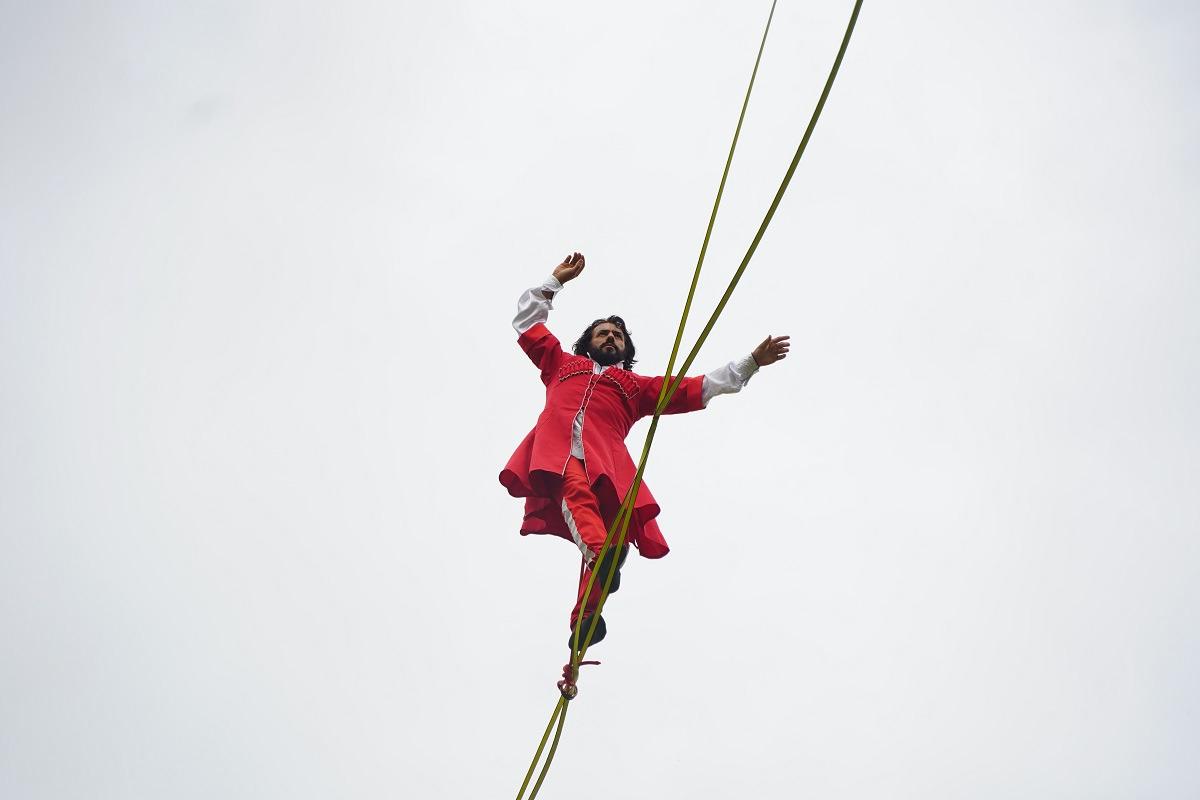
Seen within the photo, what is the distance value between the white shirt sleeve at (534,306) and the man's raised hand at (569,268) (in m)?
0.03

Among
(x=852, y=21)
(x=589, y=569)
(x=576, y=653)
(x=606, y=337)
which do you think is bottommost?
(x=576, y=653)

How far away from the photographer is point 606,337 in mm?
5918

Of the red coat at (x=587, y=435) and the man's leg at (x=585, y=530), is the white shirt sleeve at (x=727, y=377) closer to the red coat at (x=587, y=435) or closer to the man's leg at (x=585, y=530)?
the red coat at (x=587, y=435)

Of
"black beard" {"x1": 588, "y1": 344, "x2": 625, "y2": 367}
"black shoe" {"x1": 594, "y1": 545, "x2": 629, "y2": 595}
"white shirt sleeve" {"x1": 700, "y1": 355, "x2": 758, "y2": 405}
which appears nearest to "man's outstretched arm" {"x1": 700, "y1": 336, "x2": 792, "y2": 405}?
"white shirt sleeve" {"x1": 700, "y1": 355, "x2": 758, "y2": 405}

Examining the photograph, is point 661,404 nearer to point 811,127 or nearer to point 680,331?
point 680,331

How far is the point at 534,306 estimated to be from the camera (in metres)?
5.71

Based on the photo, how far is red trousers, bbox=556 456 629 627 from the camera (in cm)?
481

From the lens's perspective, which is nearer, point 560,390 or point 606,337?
point 560,390

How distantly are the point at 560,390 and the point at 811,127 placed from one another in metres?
2.00

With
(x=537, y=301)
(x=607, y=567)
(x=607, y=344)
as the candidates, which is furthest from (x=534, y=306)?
(x=607, y=567)

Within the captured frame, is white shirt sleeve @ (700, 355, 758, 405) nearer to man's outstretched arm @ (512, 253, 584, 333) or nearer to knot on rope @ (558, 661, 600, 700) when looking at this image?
man's outstretched arm @ (512, 253, 584, 333)

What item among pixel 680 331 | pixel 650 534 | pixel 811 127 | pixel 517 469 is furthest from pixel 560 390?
pixel 811 127

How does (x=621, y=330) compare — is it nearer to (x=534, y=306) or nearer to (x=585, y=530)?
(x=534, y=306)

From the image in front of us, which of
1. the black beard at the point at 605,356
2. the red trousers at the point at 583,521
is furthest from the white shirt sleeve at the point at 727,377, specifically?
the red trousers at the point at 583,521
